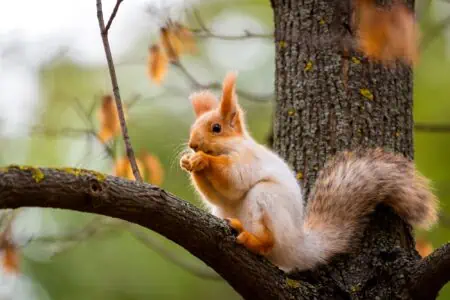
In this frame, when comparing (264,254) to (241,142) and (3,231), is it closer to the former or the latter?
(241,142)

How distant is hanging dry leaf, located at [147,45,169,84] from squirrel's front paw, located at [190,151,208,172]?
0.58 meters

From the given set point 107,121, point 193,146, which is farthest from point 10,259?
point 193,146

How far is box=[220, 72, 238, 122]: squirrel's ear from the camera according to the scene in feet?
9.34

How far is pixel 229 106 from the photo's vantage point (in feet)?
9.50

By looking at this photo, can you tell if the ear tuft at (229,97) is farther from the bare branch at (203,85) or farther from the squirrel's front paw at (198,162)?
the bare branch at (203,85)

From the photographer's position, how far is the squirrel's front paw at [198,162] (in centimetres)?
268

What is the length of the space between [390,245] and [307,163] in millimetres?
394

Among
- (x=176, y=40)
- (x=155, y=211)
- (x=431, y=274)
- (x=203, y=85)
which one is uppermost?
(x=176, y=40)

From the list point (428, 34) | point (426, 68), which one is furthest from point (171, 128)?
point (428, 34)

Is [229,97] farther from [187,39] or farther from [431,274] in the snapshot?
[431,274]

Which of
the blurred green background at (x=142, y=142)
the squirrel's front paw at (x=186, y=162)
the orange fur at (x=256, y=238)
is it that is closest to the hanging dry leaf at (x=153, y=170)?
the squirrel's front paw at (x=186, y=162)

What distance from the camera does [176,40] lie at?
340cm

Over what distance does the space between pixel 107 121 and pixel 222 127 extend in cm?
44

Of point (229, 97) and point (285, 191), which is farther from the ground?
point (229, 97)
